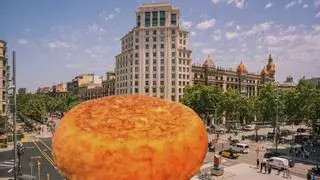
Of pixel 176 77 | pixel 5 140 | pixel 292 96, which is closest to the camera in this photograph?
pixel 5 140

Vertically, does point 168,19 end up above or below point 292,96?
above

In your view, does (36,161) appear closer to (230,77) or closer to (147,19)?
(147,19)

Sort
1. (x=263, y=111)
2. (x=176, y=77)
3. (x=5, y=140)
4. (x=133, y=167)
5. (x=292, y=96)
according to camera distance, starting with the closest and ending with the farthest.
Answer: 1. (x=133, y=167)
2. (x=5, y=140)
3. (x=292, y=96)
4. (x=263, y=111)
5. (x=176, y=77)

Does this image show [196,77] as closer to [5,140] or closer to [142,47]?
[142,47]

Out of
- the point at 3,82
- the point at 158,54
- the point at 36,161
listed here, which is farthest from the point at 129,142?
the point at 158,54

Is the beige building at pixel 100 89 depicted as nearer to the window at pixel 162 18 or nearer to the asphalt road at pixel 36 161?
the window at pixel 162 18

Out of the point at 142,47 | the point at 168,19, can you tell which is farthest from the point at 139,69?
the point at 168,19
